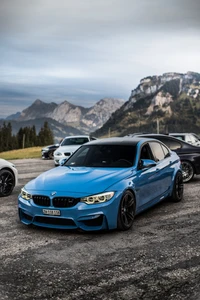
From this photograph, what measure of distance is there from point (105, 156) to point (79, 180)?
1.27 meters

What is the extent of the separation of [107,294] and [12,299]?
986mm

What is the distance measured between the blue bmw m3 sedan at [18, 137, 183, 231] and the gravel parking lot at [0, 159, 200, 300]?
0.95 feet

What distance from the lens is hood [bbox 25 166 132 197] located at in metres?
6.30

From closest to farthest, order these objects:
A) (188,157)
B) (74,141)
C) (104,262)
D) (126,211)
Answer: (104,262) < (126,211) < (188,157) < (74,141)

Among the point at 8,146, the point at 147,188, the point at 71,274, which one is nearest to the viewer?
the point at 71,274

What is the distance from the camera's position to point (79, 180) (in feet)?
21.7

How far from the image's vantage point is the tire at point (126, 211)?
6.40m

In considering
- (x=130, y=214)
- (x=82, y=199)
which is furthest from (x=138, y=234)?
(x=82, y=199)

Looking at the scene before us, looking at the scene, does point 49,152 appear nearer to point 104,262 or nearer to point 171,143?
point 171,143

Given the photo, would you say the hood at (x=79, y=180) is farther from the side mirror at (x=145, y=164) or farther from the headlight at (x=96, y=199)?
the side mirror at (x=145, y=164)

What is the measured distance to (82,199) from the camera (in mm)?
6141

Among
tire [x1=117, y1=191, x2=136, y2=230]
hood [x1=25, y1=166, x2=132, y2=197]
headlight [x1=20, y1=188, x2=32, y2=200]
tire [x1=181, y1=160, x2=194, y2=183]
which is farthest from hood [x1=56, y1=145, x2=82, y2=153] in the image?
tire [x1=117, y1=191, x2=136, y2=230]

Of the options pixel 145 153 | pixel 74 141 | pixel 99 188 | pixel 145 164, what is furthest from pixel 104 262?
pixel 74 141

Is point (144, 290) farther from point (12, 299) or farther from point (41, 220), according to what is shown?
point (41, 220)
